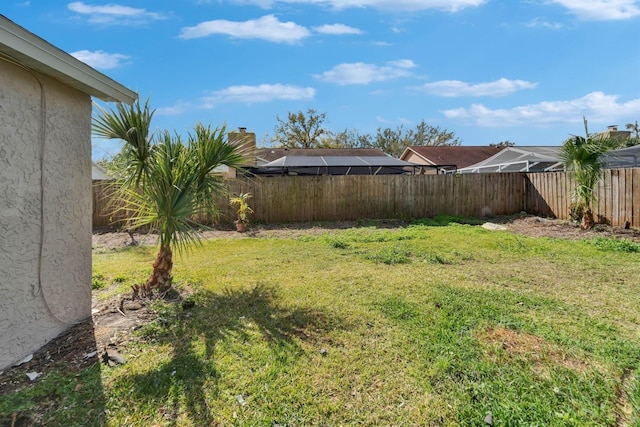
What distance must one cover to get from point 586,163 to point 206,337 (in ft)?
32.1

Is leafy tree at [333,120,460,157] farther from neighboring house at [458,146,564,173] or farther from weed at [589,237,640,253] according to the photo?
weed at [589,237,640,253]

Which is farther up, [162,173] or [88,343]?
[162,173]

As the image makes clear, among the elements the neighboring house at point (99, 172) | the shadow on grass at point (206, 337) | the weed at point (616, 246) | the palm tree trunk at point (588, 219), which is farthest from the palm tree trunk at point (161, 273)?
the palm tree trunk at point (588, 219)

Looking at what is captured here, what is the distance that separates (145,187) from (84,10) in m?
3.43

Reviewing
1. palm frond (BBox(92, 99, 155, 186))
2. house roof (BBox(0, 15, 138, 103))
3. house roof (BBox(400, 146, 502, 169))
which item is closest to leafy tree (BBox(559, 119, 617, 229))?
palm frond (BBox(92, 99, 155, 186))

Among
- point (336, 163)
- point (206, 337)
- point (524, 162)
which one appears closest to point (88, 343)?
point (206, 337)

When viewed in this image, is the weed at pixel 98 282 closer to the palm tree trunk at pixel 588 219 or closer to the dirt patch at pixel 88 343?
the dirt patch at pixel 88 343

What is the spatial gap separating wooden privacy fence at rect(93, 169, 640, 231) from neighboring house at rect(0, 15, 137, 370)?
278 inches

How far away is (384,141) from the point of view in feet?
115

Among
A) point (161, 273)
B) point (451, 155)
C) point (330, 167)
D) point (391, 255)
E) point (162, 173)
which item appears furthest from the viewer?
point (451, 155)

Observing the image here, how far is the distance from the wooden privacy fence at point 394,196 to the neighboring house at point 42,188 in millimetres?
7058

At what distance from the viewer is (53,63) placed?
2543mm

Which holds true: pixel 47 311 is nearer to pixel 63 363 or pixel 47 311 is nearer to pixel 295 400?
pixel 63 363

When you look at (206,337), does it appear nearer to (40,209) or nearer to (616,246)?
(40,209)
